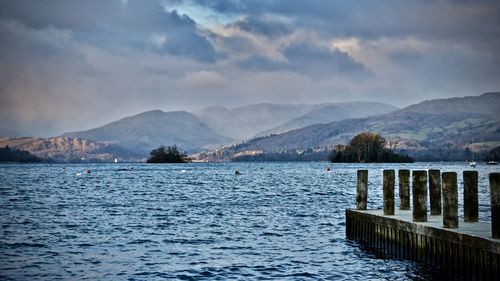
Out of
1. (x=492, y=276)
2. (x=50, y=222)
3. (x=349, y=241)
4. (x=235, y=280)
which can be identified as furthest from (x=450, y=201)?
(x=50, y=222)

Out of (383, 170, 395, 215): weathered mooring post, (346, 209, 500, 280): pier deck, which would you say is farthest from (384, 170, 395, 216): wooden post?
(346, 209, 500, 280): pier deck

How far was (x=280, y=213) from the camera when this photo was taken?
53.0m

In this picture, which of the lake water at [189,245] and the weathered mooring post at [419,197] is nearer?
the weathered mooring post at [419,197]

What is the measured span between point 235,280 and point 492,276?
10.6 m

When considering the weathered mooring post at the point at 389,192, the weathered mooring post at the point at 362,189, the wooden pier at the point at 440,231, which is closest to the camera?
the wooden pier at the point at 440,231

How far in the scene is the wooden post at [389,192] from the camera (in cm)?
3011

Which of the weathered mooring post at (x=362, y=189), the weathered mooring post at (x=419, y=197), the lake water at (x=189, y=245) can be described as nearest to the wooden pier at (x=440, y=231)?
the weathered mooring post at (x=419, y=197)

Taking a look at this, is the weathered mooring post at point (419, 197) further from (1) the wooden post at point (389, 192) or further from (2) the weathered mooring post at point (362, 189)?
(2) the weathered mooring post at point (362, 189)

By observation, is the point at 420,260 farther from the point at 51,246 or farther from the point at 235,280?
the point at 51,246

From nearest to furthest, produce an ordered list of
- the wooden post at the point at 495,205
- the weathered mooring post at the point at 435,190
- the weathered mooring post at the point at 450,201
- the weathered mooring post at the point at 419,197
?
the wooden post at the point at 495,205, the weathered mooring post at the point at 450,201, the weathered mooring post at the point at 419,197, the weathered mooring post at the point at 435,190

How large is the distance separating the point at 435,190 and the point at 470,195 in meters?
3.13

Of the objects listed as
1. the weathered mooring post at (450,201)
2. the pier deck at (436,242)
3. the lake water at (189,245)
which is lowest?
the lake water at (189,245)

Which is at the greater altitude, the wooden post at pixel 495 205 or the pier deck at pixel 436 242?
the wooden post at pixel 495 205

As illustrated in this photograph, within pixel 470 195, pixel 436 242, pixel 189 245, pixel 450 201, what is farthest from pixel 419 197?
pixel 189 245
